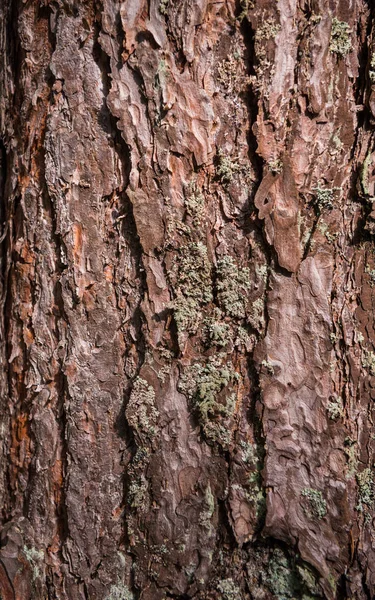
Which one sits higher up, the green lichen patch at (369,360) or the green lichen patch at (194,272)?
the green lichen patch at (194,272)

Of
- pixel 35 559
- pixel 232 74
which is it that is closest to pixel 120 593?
pixel 35 559

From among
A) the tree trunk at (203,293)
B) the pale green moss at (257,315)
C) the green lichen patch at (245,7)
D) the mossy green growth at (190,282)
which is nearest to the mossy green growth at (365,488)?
the tree trunk at (203,293)

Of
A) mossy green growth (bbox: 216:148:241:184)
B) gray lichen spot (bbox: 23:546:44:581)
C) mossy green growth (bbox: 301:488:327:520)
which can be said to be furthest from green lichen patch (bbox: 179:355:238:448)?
gray lichen spot (bbox: 23:546:44:581)

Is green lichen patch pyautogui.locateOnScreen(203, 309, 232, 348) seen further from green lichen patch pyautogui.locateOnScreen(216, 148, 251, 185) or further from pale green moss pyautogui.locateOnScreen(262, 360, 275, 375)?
green lichen patch pyautogui.locateOnScreen(216, 148, 251, 185)

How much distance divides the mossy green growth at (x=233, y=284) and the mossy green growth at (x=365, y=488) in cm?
50

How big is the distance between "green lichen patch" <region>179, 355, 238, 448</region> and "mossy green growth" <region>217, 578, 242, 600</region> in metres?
0.36

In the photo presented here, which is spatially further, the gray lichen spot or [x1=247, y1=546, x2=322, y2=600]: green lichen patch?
the gray lichen spot

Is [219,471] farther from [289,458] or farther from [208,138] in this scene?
[208,138]

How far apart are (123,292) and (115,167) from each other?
0.33 metres

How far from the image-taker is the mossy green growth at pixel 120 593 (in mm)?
1240

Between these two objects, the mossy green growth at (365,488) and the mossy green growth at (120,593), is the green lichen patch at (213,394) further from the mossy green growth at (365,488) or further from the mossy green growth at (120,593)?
the mossy green growth at (120,593)

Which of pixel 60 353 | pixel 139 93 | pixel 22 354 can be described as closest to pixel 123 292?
pixel 60 353

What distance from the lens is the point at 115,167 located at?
1.19m

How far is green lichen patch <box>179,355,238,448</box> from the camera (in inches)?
46.5
